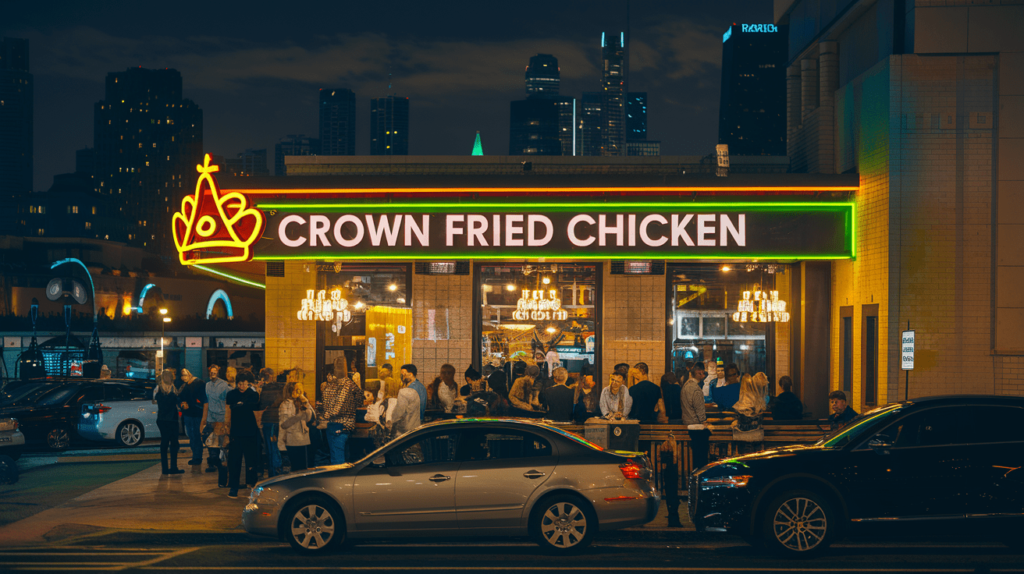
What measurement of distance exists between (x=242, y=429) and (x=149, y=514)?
202cm

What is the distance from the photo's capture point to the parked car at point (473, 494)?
30.5 ft

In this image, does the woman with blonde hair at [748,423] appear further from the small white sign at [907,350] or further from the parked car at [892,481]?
the parked car at [892,481]

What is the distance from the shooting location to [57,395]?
782 inches

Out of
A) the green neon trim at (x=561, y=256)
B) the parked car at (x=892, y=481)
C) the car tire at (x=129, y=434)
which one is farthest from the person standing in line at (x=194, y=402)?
the parked car at (x=892, y=481)

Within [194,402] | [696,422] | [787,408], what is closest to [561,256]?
[696,422]

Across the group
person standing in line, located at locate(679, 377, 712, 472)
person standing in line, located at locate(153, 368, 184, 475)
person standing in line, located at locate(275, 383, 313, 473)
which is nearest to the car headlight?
person standing in line, located at locate(679, 377, 712, 472)

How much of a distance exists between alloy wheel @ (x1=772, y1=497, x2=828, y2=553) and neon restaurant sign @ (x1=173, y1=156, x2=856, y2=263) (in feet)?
25.0

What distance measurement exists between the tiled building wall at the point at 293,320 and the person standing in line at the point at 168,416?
12.8ft

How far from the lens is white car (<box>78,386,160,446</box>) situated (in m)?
19.8

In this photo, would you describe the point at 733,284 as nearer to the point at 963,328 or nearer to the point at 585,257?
the point at 585,257

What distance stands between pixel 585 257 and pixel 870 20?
669 cm

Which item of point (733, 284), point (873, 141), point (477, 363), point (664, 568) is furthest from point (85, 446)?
point (873, 141)

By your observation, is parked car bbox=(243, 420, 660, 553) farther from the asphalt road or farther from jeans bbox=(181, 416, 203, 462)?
jeans bbox=(181, 416, 203, 462)

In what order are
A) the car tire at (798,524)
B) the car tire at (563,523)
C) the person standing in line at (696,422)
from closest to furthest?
the car tire at (798,524) → the car tire at (563,523) → the person standing in line at (696,422)
